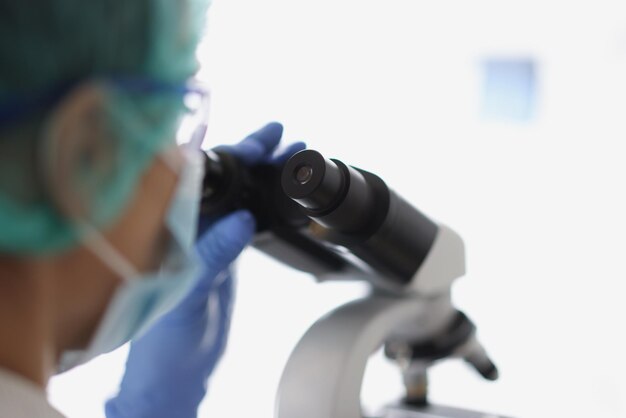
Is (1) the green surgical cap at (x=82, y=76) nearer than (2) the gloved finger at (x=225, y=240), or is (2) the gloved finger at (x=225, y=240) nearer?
(1) the green surgical cap at (x=82, y=76)

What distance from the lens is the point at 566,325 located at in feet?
7.28

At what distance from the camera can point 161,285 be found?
0.57 m

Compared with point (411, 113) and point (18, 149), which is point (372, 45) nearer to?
point (411, 113)

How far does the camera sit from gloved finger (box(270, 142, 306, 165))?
774 mm

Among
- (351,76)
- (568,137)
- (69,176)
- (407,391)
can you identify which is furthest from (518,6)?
(69,176)

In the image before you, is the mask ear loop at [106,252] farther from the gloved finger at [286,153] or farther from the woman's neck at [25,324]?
the gloved finger at [286,153]

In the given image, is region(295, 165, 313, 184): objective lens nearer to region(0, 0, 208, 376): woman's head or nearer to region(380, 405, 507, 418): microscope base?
region(0, 0, 208, 376): woman's head

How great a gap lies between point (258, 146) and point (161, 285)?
277mm

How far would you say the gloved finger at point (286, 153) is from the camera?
2.54 feet

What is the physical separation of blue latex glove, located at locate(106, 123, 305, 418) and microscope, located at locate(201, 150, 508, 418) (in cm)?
6

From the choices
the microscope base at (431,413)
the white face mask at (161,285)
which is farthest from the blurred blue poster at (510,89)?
the white face mask at (161,285)

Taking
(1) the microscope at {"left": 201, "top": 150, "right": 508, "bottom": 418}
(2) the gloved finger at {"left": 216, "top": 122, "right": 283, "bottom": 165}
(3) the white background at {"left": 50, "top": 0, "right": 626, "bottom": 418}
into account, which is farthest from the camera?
(3) the white background at {"left": 50, "top": 0, "right": 626, "bottom": 418}

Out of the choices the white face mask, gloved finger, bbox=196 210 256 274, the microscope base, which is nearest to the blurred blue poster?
the microscope base

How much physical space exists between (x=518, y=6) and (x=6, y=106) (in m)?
2.15
